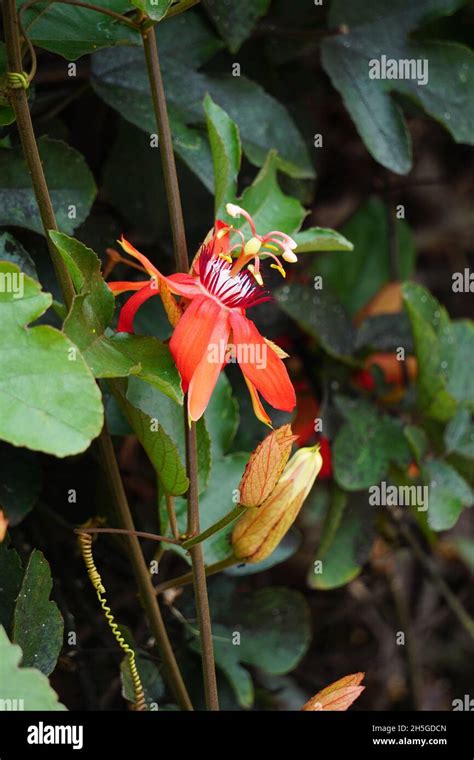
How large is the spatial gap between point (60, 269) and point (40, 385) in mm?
143

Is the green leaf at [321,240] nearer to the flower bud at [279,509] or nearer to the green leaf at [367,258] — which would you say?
the flower bud at [279,509]

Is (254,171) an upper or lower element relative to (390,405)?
upper

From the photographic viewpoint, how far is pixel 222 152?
78 centimetres

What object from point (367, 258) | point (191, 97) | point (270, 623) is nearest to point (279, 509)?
point (270, 623)

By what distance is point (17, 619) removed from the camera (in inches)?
27.1

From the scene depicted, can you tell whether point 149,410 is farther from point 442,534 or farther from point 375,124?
point 442,534

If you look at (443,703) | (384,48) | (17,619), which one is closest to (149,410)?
(17,619)

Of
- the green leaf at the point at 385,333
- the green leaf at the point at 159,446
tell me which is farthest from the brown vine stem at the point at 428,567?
the green leaf at the point at 159,446

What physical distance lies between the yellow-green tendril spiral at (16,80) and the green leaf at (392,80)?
1.53 feet

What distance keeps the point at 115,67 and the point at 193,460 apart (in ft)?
1.58

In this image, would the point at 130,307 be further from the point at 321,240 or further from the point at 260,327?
the point at 260,327

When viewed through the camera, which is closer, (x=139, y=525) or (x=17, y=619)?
(x=17, y=619)

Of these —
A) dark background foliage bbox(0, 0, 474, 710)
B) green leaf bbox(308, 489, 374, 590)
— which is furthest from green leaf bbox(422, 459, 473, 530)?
green leaf bbox(308, 489, 374, 590)

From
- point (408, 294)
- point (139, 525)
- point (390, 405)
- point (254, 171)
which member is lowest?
point (139, 525)
